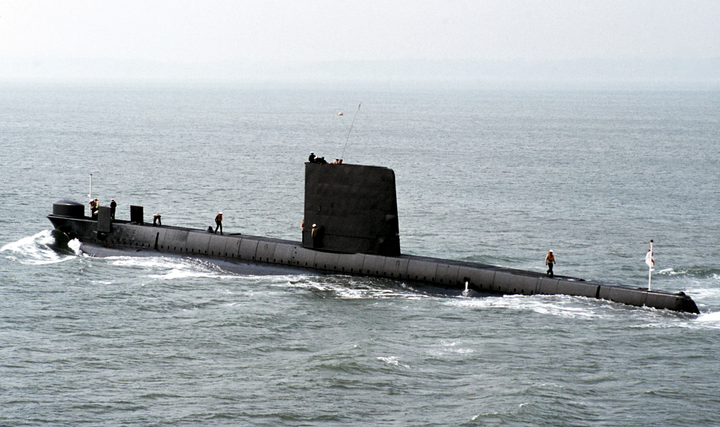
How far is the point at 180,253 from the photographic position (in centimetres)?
3334

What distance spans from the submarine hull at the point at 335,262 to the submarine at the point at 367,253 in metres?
0.03

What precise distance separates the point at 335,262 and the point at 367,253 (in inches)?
47.8

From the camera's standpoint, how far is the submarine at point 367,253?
27.2m

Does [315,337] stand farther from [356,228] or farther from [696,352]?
[696,352]

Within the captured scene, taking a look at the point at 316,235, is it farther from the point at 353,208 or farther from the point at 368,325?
the point at 368,325

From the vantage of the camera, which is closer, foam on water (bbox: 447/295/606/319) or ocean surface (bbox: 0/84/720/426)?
ocean surface (bbox: 0/84/720/426)

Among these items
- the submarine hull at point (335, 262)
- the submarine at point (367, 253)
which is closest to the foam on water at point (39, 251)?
the submarine hull at point (335, 262)

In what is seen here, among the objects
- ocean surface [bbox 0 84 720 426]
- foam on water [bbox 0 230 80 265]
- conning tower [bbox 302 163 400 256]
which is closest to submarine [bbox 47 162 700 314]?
conning tower [bbox 302 163 400 256]

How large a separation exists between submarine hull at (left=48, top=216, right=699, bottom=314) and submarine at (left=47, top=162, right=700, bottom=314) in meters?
0.03

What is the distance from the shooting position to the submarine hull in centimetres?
2694

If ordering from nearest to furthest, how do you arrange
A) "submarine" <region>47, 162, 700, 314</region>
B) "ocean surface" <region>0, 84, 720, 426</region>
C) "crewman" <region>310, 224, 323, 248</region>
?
"ocean surface" <region>0, 84, 720, 426</region>
"submarine" <region>47, 162, 700, 314</region>
"crewman" <region>310, 224, 323, 248</region>

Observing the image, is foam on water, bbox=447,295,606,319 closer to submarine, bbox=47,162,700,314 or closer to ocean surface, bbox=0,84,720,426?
ocean surface, bbox=0,84,720,426

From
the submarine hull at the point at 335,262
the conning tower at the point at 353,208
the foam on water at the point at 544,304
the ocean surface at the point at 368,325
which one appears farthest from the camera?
the conning tower at the point at 353,208

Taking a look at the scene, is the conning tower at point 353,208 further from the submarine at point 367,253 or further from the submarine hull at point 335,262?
the submarine hull at point 335,262
